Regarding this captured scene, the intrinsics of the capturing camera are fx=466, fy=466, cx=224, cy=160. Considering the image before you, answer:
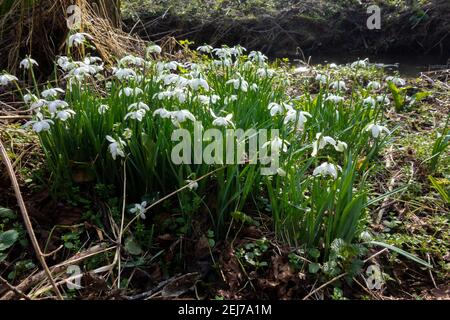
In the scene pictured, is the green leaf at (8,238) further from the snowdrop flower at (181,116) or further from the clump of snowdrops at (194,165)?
the snowdrop flower at (181,116)

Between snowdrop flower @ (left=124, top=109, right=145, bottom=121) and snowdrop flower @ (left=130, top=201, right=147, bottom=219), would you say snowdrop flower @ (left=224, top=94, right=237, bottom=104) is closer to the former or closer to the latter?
snowdrop flower @ (left=124, top=109, right=145, bottom=121)

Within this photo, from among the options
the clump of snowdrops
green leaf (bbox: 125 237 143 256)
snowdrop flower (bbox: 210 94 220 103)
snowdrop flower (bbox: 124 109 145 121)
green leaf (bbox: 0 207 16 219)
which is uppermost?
snowdrop flower (bbox: 210 94 220 103)

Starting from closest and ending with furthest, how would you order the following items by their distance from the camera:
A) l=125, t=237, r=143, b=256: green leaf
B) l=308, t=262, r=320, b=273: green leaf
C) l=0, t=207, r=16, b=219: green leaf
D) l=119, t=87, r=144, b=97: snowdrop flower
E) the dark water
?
l=308, t=262, r=320, b=273: green leaf < l=125, t=237, r=143, b=256: green leaf < l=0, t=207, r=16, b=219: green leaf < l=119, t=87, r=144, b=97: snowdrop flower < the dark water

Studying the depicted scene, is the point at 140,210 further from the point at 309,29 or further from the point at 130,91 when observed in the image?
the point at 309,29

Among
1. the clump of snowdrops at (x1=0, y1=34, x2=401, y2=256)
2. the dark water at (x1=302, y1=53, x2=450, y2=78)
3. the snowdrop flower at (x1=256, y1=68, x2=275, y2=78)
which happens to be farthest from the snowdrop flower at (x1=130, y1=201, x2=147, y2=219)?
the dark water at (x1=302, y1=53, x2=450, y2=78)

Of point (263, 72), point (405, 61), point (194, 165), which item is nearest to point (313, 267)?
point (194, 165)

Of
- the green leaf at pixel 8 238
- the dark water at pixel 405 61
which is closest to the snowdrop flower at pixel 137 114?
the green leaf at pixel 8 238

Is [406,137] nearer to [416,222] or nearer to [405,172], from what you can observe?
[405,172]

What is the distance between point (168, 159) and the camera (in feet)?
6.33

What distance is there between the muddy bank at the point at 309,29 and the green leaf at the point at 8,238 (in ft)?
15.5

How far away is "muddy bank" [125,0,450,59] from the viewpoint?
6.15m

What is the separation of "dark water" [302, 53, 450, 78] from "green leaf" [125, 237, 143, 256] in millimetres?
4204
